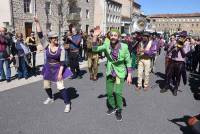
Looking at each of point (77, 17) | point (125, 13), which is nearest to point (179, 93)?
point (77, 17)

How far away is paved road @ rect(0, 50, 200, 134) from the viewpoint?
511cm

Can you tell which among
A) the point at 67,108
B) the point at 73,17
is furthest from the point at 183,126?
the point at 73,17

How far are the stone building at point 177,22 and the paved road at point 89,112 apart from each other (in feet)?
366

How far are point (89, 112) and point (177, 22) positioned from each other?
123643 millimetres

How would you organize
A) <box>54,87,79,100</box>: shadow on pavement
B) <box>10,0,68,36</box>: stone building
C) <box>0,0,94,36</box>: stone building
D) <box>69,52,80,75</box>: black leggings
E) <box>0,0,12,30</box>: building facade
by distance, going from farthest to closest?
1. <box>10,0,68,36</box>: stone building
2. <box>0,0,94,36</box>: stone building
3. <box>0,0,12,30</box>: building facade
4. <box>69,52,80,75</box>: black leggings
5. <box>54,87,79,100</box>: shadow on pavement

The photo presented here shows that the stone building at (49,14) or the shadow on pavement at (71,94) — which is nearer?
the shadow on pavement at (71,94)

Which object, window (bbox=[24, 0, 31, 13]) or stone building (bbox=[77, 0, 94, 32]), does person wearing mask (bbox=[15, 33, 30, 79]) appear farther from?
stone building (bbox=[77, 0, 94, 32])

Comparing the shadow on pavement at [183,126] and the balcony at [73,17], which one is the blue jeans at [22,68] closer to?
the shadow on pavement at [183,126]

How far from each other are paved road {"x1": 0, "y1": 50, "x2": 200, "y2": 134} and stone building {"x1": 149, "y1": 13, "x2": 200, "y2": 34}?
112m

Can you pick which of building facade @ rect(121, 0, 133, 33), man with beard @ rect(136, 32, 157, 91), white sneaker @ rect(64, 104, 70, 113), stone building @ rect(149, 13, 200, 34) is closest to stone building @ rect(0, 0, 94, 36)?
man with beard @ rect(136, 32, 157, 91)

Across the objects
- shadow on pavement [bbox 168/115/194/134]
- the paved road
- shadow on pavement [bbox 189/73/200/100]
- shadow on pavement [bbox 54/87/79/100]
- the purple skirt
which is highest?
the purple skirt

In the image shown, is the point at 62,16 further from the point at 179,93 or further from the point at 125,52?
the point at 125,52

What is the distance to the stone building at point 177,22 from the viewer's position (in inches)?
4619

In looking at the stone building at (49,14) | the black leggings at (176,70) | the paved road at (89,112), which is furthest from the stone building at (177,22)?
the paved road at (89,112)
